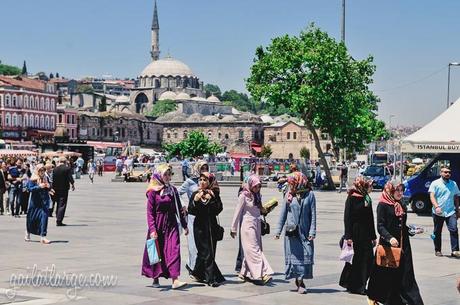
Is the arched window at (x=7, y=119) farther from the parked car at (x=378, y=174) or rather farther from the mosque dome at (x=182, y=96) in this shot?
the mosque dome at (x=182, y=96)

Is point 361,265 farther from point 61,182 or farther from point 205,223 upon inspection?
point 61,182

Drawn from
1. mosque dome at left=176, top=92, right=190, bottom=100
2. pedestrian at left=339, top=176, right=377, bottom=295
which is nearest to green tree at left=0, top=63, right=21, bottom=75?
mosque dome at left=176, top=92, right=190, bottom=100

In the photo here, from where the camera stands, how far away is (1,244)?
52.6 feet

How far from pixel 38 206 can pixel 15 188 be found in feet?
24.4

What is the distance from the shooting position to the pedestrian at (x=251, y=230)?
1154 cm

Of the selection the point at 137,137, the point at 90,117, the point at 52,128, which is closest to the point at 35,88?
the point at 52,128

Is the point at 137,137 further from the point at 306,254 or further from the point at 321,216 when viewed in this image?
the point at 306,254

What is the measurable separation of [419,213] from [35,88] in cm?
9493

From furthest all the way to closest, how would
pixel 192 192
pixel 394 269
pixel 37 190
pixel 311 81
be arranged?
pixel 311 81 < pixel 37 190 < pixel 192 192 < pixel 394 269

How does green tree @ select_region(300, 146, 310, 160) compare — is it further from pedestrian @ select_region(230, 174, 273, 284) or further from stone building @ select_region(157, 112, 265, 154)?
pedestrian @ select_region(230, 174, 273, 284)

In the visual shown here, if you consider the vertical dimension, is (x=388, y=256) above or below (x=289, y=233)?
below

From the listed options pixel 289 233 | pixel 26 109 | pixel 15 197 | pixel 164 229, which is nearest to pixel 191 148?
pixel 26 109

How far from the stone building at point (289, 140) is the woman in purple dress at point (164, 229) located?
131552 mm

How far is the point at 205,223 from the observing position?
38.2 feet
